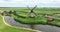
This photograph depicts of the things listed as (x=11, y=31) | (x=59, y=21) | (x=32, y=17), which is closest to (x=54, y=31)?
(x=11, y=31)

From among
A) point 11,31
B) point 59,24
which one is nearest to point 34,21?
point 59,24

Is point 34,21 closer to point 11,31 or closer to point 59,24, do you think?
point 59,24

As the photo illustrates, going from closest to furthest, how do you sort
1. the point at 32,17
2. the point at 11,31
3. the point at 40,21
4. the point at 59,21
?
the point at 11,31 → the point at 59,21 → the point at 40,21 → the point at 32,17

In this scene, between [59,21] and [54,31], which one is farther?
[59,21]

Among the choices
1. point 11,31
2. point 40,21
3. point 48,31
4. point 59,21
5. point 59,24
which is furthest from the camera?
point 40,21

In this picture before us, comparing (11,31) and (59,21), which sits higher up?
(11,31)

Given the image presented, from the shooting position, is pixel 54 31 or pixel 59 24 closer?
pixel 54 31

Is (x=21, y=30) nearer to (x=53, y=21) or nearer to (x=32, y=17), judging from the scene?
(x=53, y=21)

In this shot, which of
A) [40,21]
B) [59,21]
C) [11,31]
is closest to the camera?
[11,31]

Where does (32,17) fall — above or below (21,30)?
below
